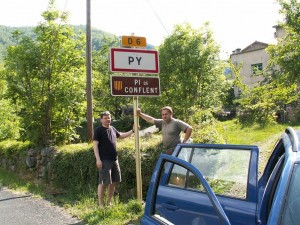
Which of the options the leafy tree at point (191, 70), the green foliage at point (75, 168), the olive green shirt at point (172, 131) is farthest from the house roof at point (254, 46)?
the olive green shirt at point (172, 131)

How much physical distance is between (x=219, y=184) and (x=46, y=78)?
952 cm

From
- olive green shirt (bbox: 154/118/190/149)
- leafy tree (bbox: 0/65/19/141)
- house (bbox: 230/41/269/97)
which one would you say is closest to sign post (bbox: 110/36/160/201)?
olive green shirt (bbox: 154/118/190/149)

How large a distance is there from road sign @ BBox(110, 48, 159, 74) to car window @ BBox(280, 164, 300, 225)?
429 cm

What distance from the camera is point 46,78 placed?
11.9 meters

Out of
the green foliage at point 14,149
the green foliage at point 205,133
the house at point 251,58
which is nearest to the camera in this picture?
the green foliage at point 205,133

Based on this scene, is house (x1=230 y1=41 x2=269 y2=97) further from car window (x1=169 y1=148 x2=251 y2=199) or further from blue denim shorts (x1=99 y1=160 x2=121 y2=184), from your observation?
car window (x1=169 y1=148 x2=251 y2=199)

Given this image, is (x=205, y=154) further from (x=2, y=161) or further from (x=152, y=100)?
(x=152, y=100)

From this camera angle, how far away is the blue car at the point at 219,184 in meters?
2.65

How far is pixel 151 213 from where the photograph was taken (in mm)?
3074

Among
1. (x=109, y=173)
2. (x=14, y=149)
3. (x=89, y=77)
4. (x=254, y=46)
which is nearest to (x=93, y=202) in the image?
(x=109, y=173)

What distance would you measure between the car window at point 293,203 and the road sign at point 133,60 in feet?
14.1

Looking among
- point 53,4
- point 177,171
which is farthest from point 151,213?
point 53,4

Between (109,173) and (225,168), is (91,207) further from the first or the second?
(225,168)

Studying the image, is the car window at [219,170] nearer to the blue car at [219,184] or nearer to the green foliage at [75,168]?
the blue car at [219,184]
